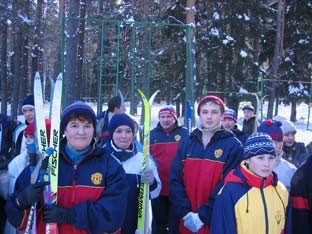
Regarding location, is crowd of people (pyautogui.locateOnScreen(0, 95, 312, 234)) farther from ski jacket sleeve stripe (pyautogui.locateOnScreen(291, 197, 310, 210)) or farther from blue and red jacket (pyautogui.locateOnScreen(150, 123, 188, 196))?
blue and red jacket (pyautogui.locateOnScreen(150, 123, 188, 196))

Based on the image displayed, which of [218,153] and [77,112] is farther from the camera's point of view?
[218,153]

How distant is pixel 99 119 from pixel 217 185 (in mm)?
3255

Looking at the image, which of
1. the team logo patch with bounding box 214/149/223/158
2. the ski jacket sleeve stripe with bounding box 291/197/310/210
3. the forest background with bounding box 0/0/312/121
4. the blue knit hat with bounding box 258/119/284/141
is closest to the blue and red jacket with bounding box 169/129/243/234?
the team logo patch with bounding box 214/149/223/158

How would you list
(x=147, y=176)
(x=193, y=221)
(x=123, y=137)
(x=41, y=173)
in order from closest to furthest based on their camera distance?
(x=41, y=173) → (x=193, y=221) → (x=147, y=176) → (x=123, y=137)

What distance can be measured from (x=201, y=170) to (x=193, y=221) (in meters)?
0.44

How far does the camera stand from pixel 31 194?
226 cm

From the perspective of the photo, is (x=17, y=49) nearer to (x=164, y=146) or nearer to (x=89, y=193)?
(x=164, y=146)

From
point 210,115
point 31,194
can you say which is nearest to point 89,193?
point 31,194

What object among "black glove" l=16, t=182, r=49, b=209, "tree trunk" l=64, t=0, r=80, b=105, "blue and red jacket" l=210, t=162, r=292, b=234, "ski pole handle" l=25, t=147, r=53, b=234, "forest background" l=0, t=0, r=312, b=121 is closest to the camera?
"black glove" l=16, t=182, r=49, b=209

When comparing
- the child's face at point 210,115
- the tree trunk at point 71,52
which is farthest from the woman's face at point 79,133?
the tree trunk at point 71,52

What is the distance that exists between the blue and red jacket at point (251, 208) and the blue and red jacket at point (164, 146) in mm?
2175

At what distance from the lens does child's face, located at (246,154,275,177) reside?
8.98 feet

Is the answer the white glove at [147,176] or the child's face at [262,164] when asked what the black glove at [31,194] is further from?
the child's face at [262,164]

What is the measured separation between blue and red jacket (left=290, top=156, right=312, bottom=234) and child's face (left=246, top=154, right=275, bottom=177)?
371mm
